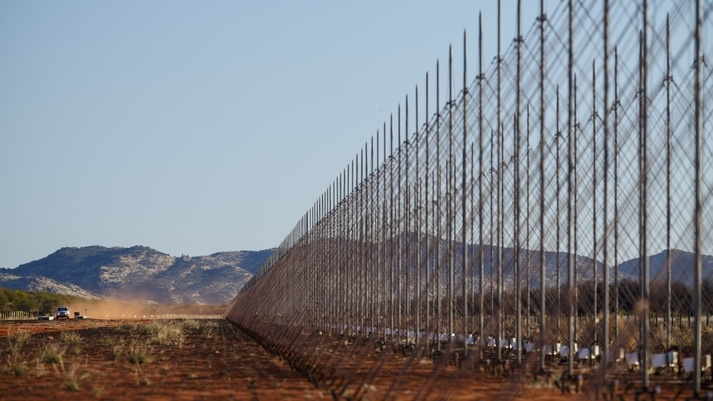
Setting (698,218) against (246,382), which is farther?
(246,382)

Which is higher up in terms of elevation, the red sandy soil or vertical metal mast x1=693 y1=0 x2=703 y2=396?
vertical metal mast x1=693 y1=0 x2=703 y2=396

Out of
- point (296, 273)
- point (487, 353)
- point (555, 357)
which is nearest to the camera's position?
point (555, 357)

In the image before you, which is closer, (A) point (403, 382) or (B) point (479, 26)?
(A) point (403, 382)

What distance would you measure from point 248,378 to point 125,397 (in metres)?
3.98

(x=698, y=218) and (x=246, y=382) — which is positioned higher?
(x=698, y=218)

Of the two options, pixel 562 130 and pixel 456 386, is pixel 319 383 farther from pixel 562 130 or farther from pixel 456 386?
pixel 562 130

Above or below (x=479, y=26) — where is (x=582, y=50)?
below

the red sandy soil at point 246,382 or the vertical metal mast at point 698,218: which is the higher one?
the vertical metal mast at point 698,218

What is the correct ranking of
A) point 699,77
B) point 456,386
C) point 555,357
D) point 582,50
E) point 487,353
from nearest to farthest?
point 699,77
point 582,50
point 456,386
point 555,357
point 487,353

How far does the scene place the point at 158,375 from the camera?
21.9 metres

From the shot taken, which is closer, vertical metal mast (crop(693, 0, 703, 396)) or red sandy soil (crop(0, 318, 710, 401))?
vertical metal mast (crop(693, 0, 703, 396))

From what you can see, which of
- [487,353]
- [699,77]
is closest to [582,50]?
A: [699,77]

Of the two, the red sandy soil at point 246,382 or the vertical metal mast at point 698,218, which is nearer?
the vertical metal mast at point 698,218

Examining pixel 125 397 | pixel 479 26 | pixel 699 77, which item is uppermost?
pixel 479 26
